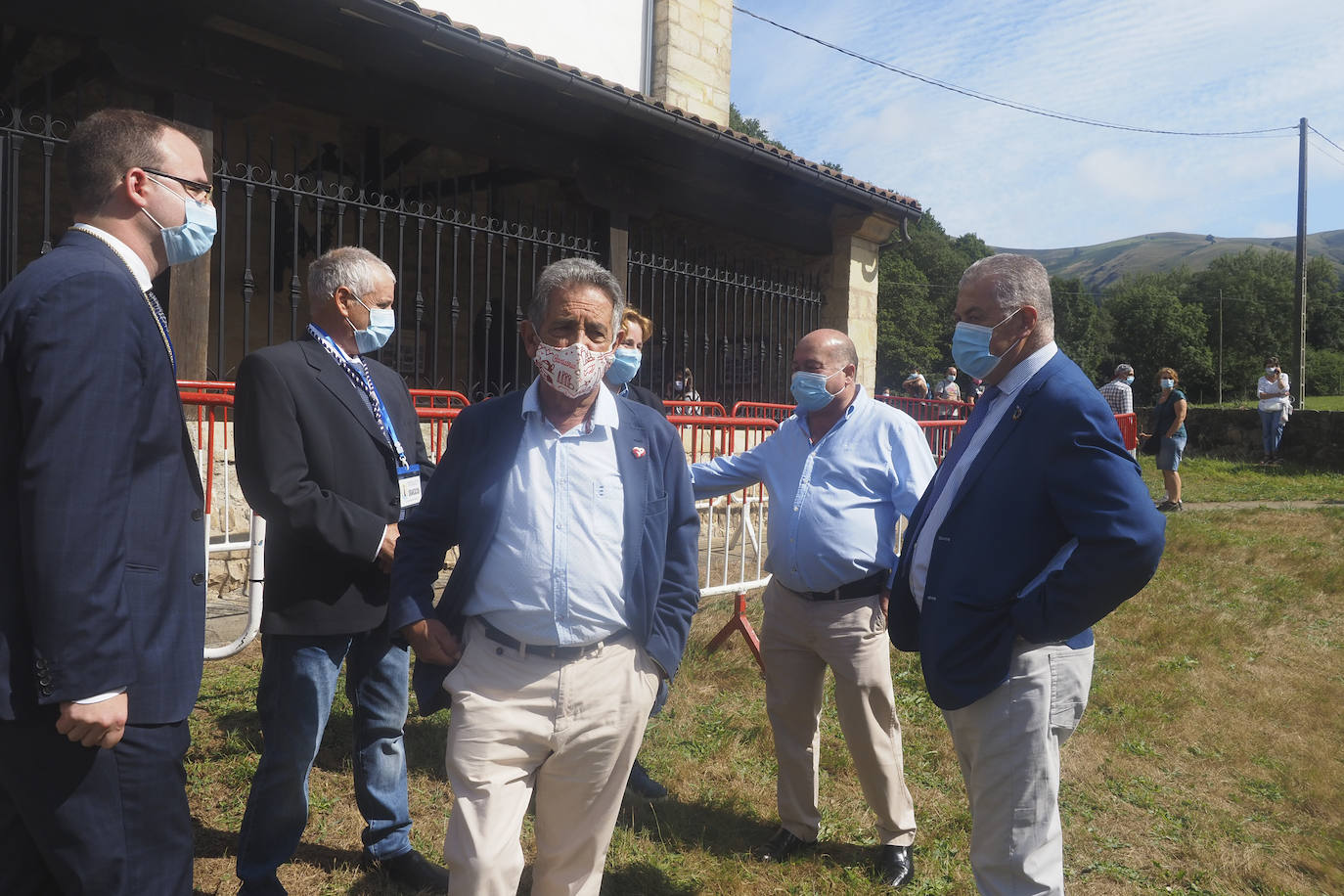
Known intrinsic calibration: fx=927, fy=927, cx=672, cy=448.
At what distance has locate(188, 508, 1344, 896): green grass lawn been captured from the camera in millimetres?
3264

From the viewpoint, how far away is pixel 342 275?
2924 millimetres

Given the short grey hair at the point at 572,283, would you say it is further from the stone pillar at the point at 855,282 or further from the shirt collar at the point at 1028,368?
the stone pillar at the point at 855,282

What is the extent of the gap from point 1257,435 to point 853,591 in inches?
728

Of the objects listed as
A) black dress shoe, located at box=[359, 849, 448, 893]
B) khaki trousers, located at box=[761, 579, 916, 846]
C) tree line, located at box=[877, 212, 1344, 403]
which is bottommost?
black dress shoe, located at box=[359, 849, 448, 893]

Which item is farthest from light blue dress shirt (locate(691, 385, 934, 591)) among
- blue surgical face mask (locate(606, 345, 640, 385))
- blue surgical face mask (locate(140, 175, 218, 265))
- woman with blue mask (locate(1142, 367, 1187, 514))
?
woman with blue mask (locate(1142, 367, 1187, 514))

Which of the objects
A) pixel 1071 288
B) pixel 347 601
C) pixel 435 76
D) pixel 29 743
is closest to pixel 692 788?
pixel 347 601

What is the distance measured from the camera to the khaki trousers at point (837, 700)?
328 centimetres

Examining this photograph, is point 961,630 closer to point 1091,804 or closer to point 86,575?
point 86,575

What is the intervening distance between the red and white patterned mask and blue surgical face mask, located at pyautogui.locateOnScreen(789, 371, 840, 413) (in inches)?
52.5

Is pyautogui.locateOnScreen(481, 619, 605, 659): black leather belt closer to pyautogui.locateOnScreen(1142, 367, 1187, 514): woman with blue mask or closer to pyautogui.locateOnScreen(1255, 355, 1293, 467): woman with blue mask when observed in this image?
pyautogui.locateOnScreen(1142, 367, 1187, 514): woman with blue mask

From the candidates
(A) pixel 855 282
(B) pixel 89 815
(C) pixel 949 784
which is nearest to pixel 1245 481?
(A) pixel 855 282

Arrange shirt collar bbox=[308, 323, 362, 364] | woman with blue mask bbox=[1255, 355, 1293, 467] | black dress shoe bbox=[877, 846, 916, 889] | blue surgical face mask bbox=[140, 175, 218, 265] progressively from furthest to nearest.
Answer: woman with blue mask bbox=[1255, 355, 1293, 467]
black dress shoe bbox=[877, 846, 916, 889]
shirt collar bbox=[308, 323, 362, 364]
blue surgical face mask bbox=[140, 175, 218, 265]

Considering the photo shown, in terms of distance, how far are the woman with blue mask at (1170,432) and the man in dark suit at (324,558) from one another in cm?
1087

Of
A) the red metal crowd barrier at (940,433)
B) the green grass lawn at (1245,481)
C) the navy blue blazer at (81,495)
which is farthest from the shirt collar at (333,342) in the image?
the green grass lawn at (1245,481)
